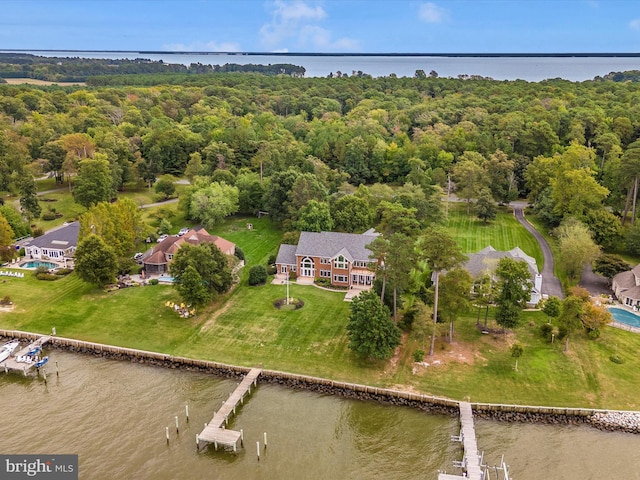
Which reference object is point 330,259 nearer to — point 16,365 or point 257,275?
point 257,275

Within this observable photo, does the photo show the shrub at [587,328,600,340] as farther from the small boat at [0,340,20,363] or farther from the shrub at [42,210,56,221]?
the shrub at [42,210,56,221]

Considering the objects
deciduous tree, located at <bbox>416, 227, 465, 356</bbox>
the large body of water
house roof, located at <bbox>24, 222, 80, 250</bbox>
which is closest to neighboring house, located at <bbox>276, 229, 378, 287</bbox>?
deciduous tree, located at <bbox>416, 227, 465, 356</bbox>

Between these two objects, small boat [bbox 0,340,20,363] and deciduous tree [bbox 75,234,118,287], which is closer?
small boat [bbox 0,340,20,363]

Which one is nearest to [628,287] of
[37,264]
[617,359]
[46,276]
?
[617,359]

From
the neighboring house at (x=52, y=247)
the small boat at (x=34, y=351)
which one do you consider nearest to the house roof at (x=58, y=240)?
the neighboring house at (x=52, y=247)

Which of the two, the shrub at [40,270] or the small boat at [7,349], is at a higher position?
the shrub at [40,270]

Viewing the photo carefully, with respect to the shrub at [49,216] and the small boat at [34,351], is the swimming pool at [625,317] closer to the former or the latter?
the small boat at [34,351]
